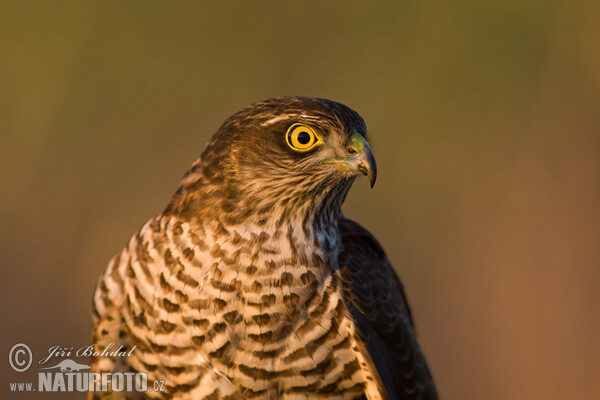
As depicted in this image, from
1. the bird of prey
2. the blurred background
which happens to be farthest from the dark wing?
the blurred background

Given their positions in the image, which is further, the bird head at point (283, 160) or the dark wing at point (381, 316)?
the dark wing at point (381, 316)

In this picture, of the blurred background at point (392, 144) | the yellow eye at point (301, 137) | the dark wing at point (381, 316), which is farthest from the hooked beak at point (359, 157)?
the blurred background at point (392, 144)

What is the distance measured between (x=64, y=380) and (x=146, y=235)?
994 millimetres

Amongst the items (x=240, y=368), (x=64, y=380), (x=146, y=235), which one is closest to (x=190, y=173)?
(x=146, y=235)

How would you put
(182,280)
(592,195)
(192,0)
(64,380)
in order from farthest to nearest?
(192,0) < (592,195) < (64,380) < (182,280)

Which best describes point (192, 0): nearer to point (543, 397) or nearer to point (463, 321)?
point (463, 321)

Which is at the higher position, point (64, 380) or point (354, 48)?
point (354, 48)

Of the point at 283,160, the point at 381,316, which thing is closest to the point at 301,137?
the point at 283,160

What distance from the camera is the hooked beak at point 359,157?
3.62 m

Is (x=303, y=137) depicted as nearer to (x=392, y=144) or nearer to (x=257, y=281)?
(x=257, y=281)

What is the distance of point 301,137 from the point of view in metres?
3.65

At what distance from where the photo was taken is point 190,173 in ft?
12.8

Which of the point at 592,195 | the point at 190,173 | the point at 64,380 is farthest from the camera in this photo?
the point at 592,195

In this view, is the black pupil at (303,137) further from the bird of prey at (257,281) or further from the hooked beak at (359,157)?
the hooked beak at (359,157)
